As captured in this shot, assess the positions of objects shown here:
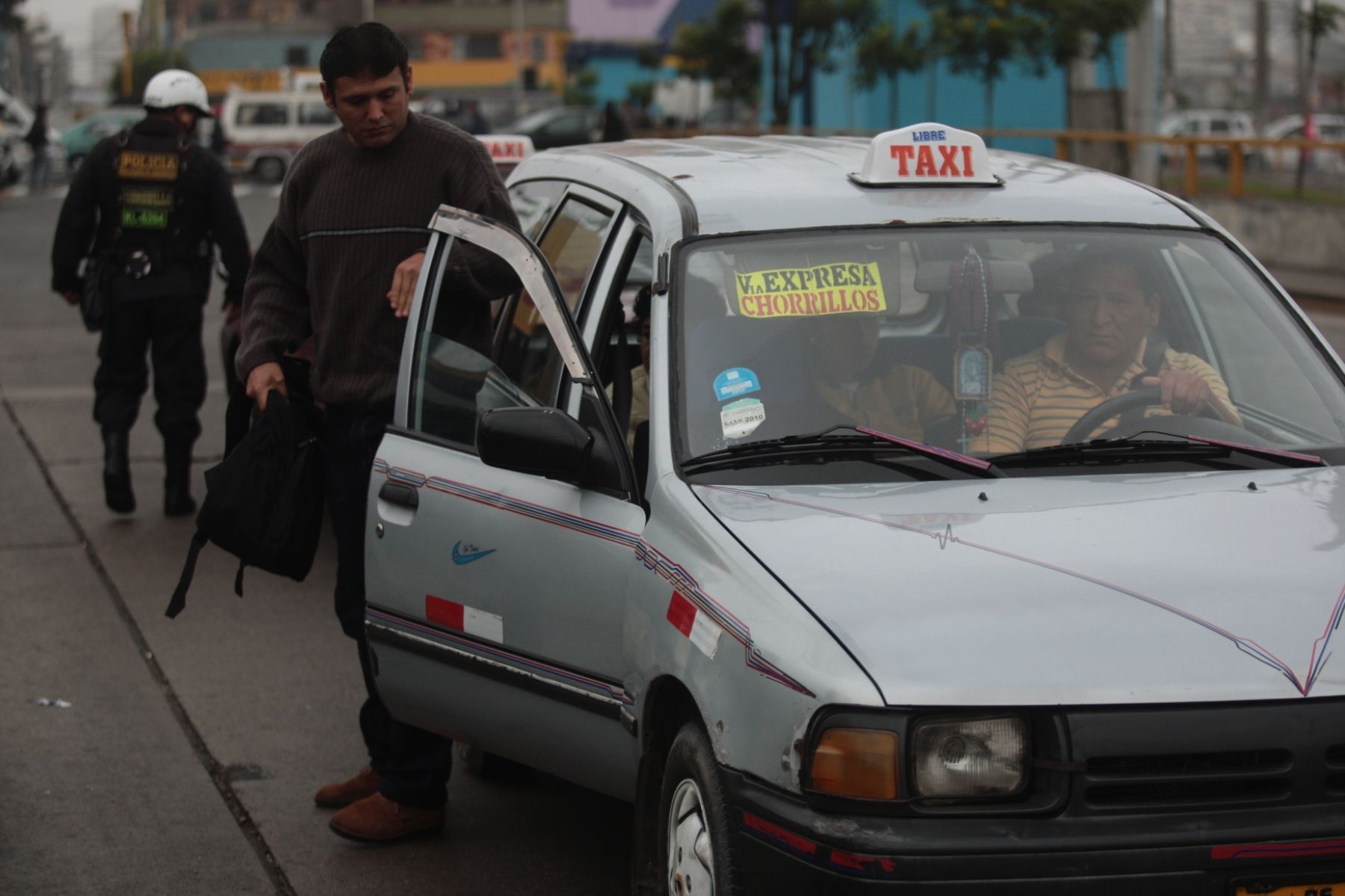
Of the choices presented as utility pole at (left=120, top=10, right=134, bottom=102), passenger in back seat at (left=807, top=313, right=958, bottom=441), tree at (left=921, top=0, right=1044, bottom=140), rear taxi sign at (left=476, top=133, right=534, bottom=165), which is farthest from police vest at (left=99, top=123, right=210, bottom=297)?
utility pole at (left=120, top=10, right=134, bottom=102)

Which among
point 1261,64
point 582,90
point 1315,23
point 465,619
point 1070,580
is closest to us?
point 1070,580

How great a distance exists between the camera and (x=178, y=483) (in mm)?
8875

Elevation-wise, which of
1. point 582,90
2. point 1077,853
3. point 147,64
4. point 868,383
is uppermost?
point 147,64

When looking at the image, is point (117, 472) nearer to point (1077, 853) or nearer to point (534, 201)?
point (534, 201)

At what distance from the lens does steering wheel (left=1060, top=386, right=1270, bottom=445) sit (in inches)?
154

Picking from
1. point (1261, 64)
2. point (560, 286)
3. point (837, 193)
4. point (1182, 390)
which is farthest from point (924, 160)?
point (1261, 64)

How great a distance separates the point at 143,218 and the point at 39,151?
112ft

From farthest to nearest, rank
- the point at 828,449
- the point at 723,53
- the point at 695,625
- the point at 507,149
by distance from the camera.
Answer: the point at 723,53 < the point at 507,149 < the point at 828,449 < the point at 695,625

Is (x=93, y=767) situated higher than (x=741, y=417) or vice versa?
(x=741, y=417)

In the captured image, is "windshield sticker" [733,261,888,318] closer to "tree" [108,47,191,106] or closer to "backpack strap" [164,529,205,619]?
"backpack strap" [164,529,205,619]

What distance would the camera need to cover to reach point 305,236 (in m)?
4.78

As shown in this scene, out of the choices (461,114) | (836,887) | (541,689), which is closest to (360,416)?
(541,689)

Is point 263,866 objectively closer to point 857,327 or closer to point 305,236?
point 305,236

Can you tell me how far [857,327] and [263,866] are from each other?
202cm
